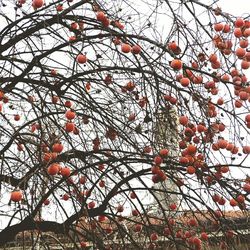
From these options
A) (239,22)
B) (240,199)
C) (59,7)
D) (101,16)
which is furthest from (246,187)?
(59,7)

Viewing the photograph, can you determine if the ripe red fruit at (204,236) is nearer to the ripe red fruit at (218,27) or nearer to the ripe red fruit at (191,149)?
the ripe red fruit at (191,149)

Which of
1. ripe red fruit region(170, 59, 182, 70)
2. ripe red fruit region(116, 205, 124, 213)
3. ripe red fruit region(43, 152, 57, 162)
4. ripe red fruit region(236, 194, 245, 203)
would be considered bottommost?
ripe red fruit region(236, 194, 245, 203)

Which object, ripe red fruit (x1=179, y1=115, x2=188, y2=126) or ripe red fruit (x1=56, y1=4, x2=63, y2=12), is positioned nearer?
ripe red fruit (x1=179, y1=115, x2=188, y2=126)

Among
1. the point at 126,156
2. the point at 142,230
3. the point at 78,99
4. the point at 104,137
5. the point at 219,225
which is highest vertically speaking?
the point at 78,99

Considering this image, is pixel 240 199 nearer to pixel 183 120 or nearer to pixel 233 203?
pixel 233 203

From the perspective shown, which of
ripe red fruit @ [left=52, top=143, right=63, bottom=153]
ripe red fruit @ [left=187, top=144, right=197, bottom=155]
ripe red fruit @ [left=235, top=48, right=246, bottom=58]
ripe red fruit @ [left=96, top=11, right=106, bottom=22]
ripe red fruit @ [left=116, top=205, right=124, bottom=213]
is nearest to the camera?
ripe red fruit @ [left=52, top=143, right=63, bottom=153]

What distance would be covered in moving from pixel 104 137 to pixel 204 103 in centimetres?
139

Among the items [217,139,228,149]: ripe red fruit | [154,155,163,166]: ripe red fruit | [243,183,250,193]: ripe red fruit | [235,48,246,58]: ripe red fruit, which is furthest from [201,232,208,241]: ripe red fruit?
[235,48,246,58]: ripe red fruit

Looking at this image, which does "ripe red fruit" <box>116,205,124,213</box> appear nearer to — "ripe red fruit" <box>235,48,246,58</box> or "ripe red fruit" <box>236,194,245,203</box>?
"ripe red fruit" <box>236,194,245,203</box>

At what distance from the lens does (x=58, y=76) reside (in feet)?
15.4

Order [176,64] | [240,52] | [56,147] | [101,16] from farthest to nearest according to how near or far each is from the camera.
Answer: [101,16], [240,52], [176,64], [56,147]

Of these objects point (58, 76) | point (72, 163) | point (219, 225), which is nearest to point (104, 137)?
point (72, 163)

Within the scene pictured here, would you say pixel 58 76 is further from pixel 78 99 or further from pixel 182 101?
pixel 182 101

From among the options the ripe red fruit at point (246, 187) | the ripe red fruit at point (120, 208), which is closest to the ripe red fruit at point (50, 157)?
the ripe red fruit at point (246, 187)
